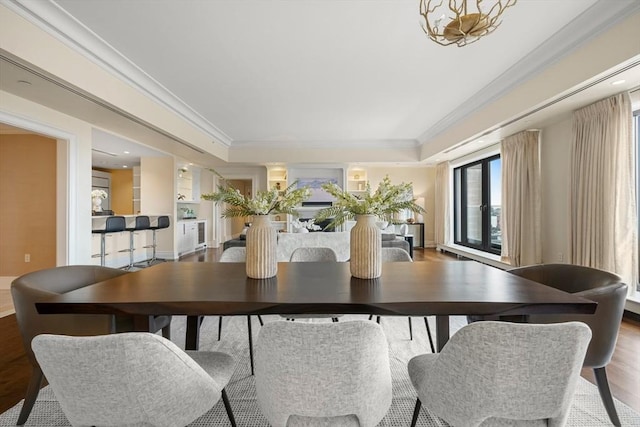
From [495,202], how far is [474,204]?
0.91 m

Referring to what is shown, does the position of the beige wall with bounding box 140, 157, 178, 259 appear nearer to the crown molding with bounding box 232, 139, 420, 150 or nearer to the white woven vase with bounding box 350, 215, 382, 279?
the crown molding with bounding box 232, 139, 420, 150

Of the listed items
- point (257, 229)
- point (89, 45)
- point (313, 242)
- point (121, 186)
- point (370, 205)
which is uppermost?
point (89, 45)

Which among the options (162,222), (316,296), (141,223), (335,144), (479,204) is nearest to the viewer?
(316,296)

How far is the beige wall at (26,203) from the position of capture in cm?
441

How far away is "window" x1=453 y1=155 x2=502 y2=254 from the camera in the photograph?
5.86 metres

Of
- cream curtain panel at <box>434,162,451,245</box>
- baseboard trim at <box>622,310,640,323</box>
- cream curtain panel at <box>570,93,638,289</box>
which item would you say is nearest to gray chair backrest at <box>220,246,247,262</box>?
cream curtain panel at <box>570,93,638,289</box>

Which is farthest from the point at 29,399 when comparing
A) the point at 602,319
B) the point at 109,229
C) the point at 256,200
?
the point at 109,229

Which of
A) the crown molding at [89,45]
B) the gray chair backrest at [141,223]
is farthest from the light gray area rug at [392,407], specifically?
the gray chair backrest at [141,223]

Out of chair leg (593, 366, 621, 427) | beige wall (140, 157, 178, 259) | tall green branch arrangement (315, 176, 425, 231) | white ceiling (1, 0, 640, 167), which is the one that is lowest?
chair leg (593, 366, 621, 427)

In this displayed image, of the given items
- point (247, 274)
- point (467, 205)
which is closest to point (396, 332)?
point (247, 274)

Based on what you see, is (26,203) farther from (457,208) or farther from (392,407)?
(457,208)

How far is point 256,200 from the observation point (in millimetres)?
1701

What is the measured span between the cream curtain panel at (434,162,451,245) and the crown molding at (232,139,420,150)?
107 cm

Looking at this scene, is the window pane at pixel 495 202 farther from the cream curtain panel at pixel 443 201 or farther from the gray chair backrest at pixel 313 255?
the gray chair backrest at pixel 313 255
